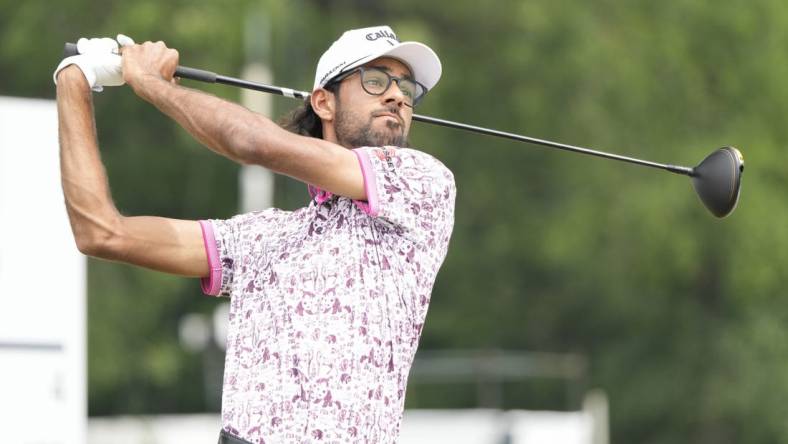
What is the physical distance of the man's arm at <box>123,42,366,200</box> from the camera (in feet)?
14.0

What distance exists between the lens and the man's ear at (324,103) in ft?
15.8

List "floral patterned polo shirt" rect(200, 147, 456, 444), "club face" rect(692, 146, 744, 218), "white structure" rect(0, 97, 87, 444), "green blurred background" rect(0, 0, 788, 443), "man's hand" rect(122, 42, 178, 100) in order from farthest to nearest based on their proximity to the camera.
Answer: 1. "green blurred background" rect(0, 0, 788, 443)
2. "white structure" rect(0, 97, 87, 444)
3. "club face" rect(692, 146, 744, 218)
4. "man's hand" rect(122, 42, 178, 100)
5. "floral patterned polo shirt" rect(200, 147, 456, 444)

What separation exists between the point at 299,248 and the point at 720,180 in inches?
60.8

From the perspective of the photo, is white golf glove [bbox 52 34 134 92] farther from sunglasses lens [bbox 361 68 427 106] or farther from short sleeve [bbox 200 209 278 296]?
sunglasses lens [bbox 361 68 427 106]

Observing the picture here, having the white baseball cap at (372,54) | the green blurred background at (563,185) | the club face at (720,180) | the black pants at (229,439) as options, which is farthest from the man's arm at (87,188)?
the green blurred background at (563,185)

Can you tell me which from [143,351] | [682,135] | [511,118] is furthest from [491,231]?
[143,351]

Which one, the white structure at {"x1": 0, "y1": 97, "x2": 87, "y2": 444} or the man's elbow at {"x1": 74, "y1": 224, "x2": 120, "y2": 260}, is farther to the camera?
the white structure at {"x1": 0, "y1": 97, "x2": 87, "y2": 444}

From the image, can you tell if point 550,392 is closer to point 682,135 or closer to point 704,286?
point 704,286

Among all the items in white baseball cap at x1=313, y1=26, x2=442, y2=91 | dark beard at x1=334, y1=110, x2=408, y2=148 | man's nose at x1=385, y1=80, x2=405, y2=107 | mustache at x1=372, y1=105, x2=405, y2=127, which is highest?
white baseball cap at x1=313, y1=26, x2=442, y2=91

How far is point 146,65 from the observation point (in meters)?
4.48

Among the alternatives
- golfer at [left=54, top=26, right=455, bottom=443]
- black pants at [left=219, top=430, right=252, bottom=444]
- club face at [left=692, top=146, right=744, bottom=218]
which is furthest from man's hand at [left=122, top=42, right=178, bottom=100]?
club face at [left=692, top=146, right=744, bottom=218]

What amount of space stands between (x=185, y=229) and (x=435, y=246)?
0.74 meters

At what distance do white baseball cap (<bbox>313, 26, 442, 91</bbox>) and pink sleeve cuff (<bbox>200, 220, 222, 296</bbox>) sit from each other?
554 mm

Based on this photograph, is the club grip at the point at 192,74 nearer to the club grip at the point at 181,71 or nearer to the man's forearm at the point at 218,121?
the club grip at the point at 181,71
